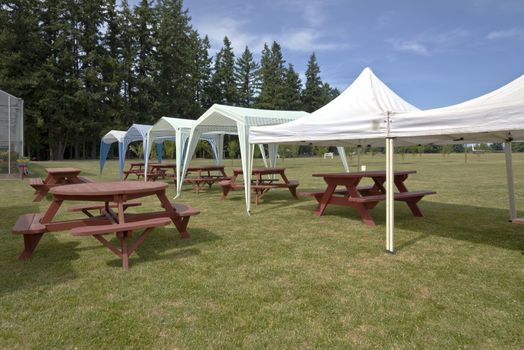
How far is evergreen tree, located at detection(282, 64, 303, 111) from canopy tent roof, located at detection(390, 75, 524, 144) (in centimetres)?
5846

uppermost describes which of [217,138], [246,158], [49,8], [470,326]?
[49,8]

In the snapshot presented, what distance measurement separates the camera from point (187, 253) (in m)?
4.63

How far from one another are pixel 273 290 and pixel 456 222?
15.0 feet

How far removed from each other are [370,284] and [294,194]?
20.4 ft

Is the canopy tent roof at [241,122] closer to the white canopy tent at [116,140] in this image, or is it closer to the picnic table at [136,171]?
the picnic table at [136,171]

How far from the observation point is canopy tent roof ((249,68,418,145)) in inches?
184

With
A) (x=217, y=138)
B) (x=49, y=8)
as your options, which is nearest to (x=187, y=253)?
(x=217, y=138)

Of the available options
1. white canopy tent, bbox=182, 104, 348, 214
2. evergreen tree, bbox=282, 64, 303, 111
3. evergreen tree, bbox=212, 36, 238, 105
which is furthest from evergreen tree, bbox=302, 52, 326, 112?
white canopy tent, bbox=182, 104, 348, 214

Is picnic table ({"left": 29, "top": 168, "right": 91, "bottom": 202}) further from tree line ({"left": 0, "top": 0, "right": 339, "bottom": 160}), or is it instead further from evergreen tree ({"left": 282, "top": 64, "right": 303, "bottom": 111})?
evergreen tree ({"left": 282, "top": 64, "right": 303, "bottom": 111})

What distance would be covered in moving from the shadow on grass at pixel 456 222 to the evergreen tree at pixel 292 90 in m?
55.0

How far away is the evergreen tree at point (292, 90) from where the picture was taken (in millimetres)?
62553

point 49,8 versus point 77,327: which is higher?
point 49,8

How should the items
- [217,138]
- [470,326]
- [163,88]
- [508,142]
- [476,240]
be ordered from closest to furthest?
[470,326] → [476,240] → [508,142] → [217,138] → [163,88]

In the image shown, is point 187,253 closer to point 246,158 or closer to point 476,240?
point 246,158
